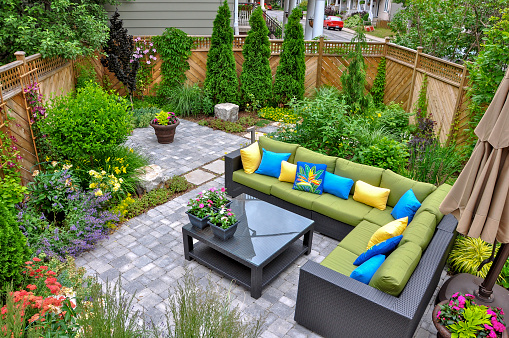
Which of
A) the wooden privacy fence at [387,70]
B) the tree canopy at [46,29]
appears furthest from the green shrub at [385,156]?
the tree canopy at [46,29]

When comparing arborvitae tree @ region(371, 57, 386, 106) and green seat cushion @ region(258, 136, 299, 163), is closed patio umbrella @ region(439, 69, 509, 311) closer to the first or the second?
green seat cushion @ region(258, 136, 299, 163)

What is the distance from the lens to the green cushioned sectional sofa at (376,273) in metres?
3.23

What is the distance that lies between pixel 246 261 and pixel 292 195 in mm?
1628

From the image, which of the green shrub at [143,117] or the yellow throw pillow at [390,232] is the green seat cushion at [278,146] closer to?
the yellow throw pillow at [390,232]

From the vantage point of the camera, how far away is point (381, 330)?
128 inches

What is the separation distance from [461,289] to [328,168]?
2.42 m

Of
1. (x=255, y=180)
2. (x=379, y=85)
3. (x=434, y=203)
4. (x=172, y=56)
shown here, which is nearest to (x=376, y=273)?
(x=434, y=203)

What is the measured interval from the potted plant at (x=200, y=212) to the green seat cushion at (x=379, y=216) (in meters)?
2.11

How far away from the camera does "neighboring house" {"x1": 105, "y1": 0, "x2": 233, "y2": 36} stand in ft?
34.4

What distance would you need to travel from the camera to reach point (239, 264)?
15.2 feet

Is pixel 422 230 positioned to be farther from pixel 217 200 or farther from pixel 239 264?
pixel 217 200

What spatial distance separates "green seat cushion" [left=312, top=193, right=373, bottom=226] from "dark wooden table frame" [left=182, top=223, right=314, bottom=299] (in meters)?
0.47

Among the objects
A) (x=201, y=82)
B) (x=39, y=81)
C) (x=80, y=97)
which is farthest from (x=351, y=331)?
(x=201, y=82)

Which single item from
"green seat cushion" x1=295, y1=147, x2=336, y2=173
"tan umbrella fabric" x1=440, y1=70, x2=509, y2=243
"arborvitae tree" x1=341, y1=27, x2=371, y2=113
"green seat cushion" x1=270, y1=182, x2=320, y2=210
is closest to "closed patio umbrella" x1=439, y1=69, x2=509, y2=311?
"tan umbrella fabric" x1=440, y1=70, x2=509, y2=243
